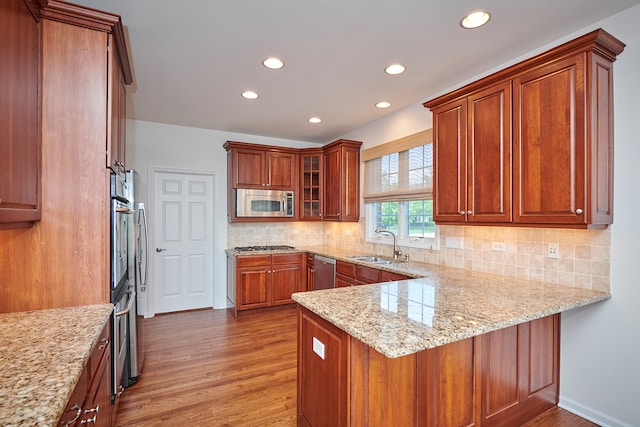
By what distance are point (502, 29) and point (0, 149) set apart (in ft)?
9.15

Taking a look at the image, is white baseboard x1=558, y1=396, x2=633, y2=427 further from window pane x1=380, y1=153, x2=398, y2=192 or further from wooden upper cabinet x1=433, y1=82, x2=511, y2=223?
window pane x1=380, y1=153, x2=398, y2=192

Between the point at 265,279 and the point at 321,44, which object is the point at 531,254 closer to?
the point at 321,44

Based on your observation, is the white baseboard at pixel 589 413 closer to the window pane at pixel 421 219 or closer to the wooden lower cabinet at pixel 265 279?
the window pane at pixel 421 219

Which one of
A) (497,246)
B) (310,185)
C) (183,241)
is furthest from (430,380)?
(183,241)

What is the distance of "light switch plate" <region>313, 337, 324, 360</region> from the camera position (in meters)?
1.69

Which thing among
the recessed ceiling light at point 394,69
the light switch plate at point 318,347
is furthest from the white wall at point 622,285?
the light switch plate at point 318,347

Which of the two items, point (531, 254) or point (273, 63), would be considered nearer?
point (531, 254)

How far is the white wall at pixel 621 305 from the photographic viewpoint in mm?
1934

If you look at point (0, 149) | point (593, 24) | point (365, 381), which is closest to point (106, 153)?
point (0, 149)

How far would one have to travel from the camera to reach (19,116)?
1.41 m

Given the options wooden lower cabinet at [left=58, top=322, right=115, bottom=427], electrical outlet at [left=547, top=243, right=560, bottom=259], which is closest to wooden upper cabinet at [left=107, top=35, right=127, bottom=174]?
wooden lower cabinet at [left=58, top=322, right=115, bottom=427]

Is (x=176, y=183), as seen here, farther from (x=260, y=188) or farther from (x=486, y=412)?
(x=486, y=412)

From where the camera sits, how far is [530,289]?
215 centimetres

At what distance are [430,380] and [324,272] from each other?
2.63 metres
